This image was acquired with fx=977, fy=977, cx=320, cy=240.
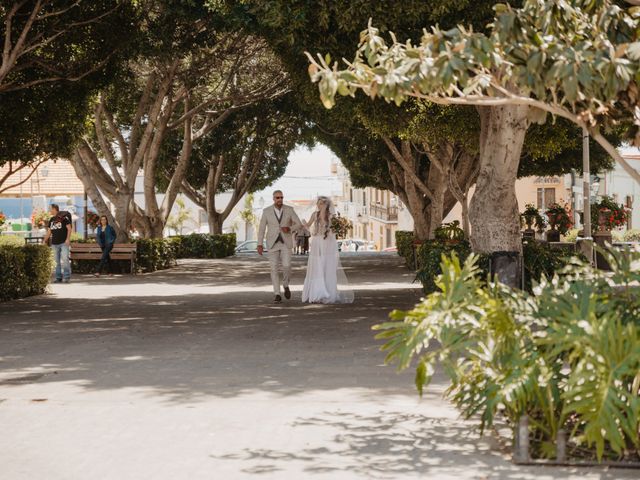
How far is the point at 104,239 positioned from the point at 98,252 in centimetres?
125

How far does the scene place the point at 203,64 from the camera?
2636cm

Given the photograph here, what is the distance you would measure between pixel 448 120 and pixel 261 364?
11.6 meters

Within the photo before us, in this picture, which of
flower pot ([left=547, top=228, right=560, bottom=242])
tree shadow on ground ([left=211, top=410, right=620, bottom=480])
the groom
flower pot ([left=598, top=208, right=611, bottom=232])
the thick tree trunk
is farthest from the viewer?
flower pot ([left=547, top=228, right=560, bottom=242])

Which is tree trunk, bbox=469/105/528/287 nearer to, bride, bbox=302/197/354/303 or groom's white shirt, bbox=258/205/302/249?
bride, bbox=302/197/354/303

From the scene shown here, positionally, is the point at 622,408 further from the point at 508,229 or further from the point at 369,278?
the point at 369,278

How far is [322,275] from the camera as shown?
1662cm

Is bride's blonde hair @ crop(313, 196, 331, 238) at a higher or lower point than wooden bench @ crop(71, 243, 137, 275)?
higher

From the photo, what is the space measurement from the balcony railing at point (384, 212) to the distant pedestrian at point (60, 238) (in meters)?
52.6

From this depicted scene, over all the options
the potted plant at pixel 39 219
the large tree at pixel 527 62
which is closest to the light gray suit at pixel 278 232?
the large tree at pixel 527 62

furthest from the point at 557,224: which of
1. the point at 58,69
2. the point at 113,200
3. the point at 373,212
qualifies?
the point at 373,212

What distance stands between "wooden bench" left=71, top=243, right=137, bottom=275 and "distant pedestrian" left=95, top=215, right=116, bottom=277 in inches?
11.7

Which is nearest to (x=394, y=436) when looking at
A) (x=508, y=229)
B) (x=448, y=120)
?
(x=508, y=229)

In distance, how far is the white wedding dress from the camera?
16594mm

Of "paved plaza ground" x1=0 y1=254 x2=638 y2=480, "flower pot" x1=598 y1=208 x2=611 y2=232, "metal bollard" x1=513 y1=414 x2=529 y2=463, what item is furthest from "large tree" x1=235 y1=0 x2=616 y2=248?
"metal bollard" x1=513 y1=414 x2=529 y2=463
